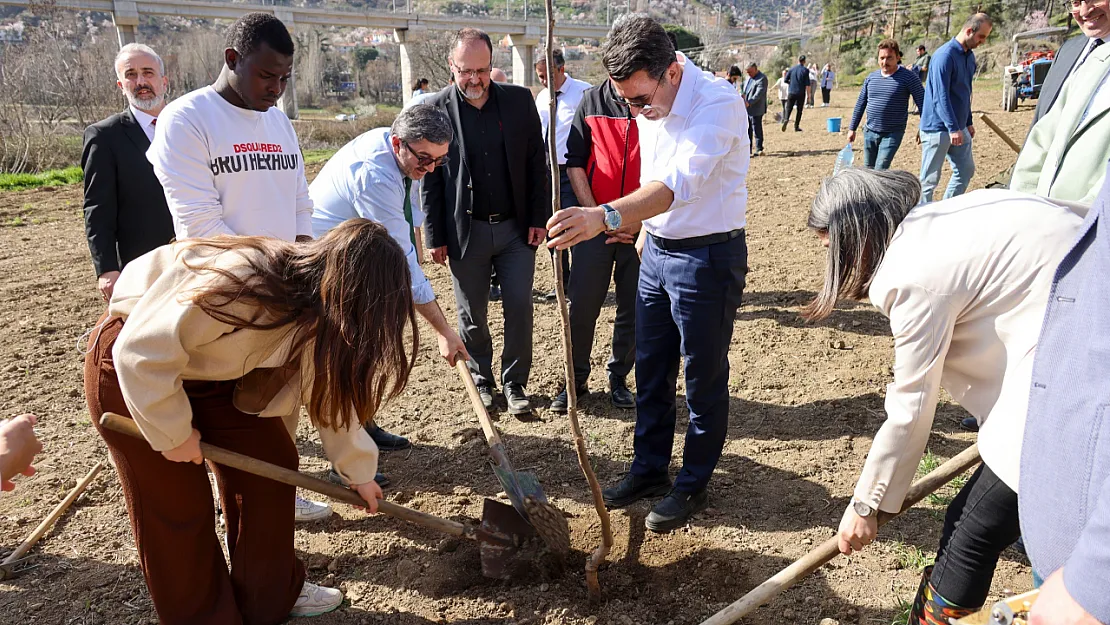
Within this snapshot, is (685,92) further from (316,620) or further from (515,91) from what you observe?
(316,620)

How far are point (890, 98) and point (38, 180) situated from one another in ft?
39.4

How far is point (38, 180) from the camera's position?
11.4m

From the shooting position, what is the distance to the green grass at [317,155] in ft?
49.5

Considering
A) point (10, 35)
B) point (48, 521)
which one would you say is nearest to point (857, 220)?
point (48, 521)

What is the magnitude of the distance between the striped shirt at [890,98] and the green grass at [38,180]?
1153cm

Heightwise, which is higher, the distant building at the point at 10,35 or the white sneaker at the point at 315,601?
the distant building at the point at 10,35

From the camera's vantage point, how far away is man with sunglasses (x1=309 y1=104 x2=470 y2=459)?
120 inches

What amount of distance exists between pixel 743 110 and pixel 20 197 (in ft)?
36.5

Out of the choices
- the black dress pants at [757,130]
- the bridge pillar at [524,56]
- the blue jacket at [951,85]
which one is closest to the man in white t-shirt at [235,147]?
the blue jacket at [951,85]

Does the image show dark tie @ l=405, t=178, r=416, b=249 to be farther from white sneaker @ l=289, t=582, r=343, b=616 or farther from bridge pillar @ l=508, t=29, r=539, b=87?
bridge pillar @ l=508, t=29, r=539, b=87

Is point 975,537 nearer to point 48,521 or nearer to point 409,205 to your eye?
point 409,205

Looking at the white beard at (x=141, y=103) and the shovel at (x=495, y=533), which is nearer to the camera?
the shovel at (x=495, y=533)

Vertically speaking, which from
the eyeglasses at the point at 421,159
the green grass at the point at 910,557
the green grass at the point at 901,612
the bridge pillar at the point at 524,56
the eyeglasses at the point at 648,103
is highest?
the bridge pillar at the point at 524,56

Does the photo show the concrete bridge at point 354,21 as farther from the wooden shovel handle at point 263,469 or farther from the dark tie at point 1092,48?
the dark tie at point 1092,48
